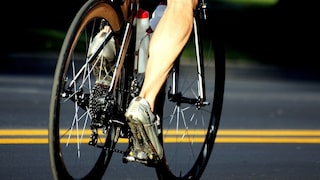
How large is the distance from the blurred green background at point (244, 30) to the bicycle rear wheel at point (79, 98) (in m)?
10.9

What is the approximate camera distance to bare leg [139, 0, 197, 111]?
5.22 meters

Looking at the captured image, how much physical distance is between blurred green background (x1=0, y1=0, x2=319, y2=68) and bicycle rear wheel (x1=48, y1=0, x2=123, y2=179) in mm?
10900

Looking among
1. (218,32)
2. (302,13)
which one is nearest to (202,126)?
(218,32)

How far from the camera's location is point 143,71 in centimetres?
542

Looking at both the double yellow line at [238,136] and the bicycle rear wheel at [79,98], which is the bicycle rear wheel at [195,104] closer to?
the bicycle rear wheel at [79,98]

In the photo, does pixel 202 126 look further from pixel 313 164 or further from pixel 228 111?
pixel 228 111

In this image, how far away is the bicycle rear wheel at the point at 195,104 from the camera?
5891 millimetres

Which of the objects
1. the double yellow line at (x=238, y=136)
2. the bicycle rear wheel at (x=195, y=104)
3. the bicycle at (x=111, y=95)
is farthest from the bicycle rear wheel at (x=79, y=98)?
the double yellow line at (x=238, y=136)

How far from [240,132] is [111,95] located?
3.80 m

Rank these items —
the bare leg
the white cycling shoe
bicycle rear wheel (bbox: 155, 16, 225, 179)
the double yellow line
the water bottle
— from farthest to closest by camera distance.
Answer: the double yellow line → bicycle rear wheel (bbox: 155, 16, 225, 179) → the water bottle → the bare leg → the white cycling shoe

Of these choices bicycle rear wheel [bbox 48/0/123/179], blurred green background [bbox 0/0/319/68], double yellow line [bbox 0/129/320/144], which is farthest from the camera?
blurred green background [bbox 0/0/319/68]

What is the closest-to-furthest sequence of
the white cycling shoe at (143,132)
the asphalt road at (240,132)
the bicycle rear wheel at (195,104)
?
the white cycling shoe at (143,132), the bicycle rear wheel at (195,104), the asphalt road at (240,132)

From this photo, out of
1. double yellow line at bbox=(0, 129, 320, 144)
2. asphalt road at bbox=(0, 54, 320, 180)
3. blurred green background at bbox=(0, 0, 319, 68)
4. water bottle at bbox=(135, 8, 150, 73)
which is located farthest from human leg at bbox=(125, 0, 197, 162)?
blurred green background at bbox=(0, 0, 319, 68)

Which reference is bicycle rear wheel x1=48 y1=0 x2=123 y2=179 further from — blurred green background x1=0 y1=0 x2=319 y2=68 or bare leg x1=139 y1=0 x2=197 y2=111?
blurred green background x1=0 y1=0 x2=319 y2=68
